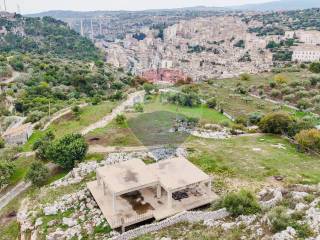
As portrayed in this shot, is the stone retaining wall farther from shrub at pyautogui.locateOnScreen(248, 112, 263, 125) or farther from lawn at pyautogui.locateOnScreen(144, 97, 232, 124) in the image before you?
A: shrub at pyautogui.locateOnScreen(248, 112, 263, 125)

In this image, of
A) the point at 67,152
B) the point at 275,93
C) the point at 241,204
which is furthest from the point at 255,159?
the point at 275,93

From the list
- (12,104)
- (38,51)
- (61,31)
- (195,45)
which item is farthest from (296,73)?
(195,45)

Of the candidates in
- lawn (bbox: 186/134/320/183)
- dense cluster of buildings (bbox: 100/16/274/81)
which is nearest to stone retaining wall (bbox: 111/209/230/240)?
lawn (bbox: 186/134/320/183)

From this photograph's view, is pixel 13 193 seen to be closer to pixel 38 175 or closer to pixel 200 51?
pixel 38 175

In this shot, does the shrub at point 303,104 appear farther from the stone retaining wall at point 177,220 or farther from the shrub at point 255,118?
the stone retaining wall at point 177,220

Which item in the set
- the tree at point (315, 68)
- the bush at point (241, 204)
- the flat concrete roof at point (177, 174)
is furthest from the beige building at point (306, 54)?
the bush at point (241, 204)

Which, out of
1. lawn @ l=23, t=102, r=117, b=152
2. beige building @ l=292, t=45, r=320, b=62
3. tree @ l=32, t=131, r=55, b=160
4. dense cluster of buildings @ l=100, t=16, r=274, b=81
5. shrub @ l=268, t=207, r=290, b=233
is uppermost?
shrub @ l=268, t=207, r=290, b=233
